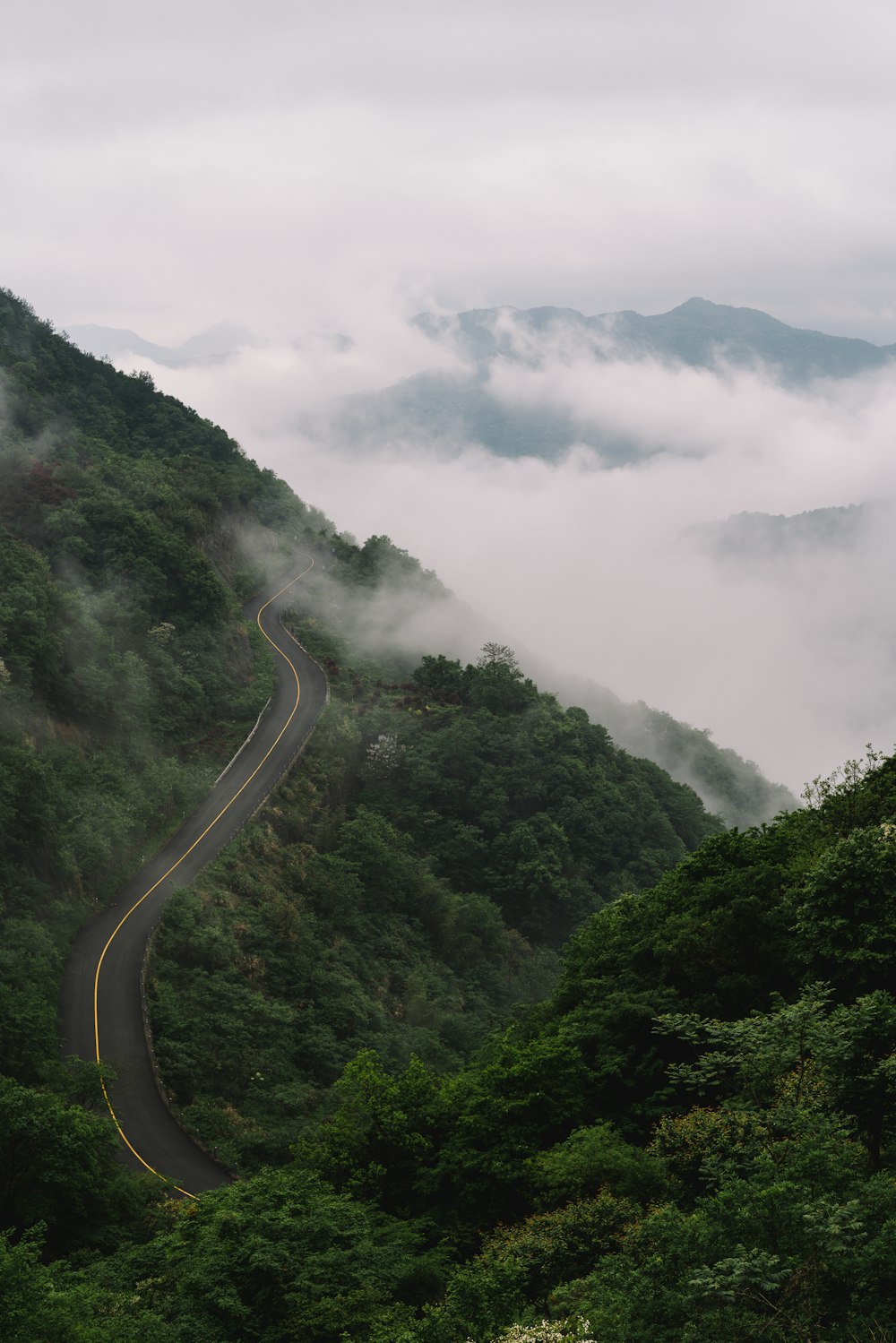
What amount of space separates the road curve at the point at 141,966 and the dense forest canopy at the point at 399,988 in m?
0.85

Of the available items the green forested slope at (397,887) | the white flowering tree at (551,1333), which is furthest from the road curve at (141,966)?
the white flowering tree at (551,1333)

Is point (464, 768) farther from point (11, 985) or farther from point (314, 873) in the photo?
point (11, 985)

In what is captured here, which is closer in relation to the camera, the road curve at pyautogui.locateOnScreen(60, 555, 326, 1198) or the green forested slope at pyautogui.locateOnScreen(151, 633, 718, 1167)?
the road curve at pyautogui.locateOnScreen(60, 555, 326, 1198)

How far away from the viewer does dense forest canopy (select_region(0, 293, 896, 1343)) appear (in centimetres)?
1602

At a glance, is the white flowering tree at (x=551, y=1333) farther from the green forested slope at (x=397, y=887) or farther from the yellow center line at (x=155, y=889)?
the green forested slope at (x=397, y=887)

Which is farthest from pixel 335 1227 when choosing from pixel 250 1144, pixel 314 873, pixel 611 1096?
pixel 314 873

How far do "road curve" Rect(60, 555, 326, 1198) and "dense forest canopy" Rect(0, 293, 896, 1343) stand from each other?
0.85 m

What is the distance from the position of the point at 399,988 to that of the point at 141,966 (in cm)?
1252

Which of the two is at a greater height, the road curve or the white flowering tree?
the white flowering tree

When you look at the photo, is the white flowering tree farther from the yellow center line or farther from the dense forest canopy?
the yellow center line

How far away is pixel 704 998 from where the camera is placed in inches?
976

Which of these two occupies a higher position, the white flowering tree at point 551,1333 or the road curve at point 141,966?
the white flowering tree at point 551,1333

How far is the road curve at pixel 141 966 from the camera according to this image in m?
31.7

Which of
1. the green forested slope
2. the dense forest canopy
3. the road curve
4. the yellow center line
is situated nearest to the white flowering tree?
the dense forest canopy
